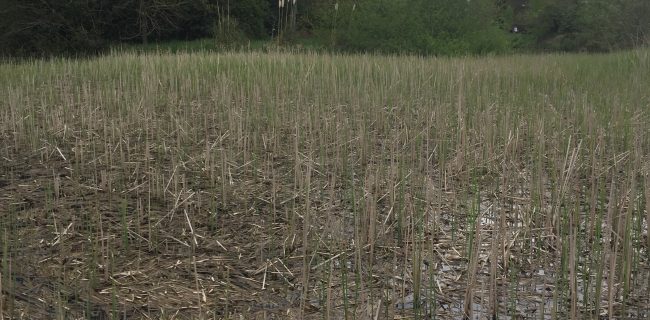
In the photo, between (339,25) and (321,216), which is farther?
(339,25)

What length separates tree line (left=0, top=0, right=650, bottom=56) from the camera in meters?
19.8

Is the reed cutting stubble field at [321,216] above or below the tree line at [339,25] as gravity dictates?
below

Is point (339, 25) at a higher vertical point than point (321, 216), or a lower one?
higher

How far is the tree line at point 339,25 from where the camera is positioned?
64.8 feet

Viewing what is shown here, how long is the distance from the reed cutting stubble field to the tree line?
1201 centimetres

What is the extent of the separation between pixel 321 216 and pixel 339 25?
1913 centimetres

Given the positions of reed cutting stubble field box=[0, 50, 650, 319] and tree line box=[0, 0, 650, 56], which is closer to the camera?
reed cutting stubble field box=[0, 50, 650, 319]

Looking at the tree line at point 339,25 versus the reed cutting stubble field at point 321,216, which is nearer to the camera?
the reed cutting stubble field at point 321,216

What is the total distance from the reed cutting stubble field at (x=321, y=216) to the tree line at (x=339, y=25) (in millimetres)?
12015

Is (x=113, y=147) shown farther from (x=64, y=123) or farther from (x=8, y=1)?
(x=8, y=1)

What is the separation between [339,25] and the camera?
22188mm

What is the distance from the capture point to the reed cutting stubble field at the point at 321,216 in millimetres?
2629

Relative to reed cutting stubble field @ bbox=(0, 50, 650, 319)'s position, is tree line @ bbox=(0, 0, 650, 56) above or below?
above

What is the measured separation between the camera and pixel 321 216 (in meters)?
3.67
